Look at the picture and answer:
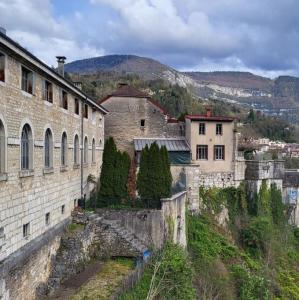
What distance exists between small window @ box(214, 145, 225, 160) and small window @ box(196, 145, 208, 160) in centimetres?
70

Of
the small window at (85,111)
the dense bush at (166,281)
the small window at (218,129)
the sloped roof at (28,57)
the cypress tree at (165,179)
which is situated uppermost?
the sloped roof at (28,57)

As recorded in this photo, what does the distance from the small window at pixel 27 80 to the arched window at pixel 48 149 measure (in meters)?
2.58

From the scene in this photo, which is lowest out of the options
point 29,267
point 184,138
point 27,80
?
point 29,267

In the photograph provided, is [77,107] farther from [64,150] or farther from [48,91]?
[48,91]

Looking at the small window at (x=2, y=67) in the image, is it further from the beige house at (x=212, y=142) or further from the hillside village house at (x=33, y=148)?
the beige house at (x=212, y=142)

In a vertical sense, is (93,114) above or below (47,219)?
above

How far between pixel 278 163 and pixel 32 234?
26324 mm

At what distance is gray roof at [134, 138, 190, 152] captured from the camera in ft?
107

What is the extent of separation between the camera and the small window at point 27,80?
570 inches

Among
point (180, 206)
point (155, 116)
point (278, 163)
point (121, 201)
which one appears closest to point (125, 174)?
point (121, 201)

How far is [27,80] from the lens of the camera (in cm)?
1482

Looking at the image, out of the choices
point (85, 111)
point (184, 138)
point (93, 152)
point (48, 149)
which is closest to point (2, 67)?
point (48, 149)

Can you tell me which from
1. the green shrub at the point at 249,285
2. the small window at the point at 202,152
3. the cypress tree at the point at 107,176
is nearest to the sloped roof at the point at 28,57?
the cypress tree at the point at 107,176

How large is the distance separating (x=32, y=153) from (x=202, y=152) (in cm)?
1938
